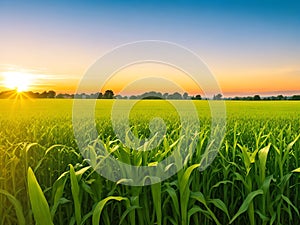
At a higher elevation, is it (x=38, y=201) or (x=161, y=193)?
(x=38, y=201)

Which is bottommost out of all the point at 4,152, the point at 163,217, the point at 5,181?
the point at 163,217

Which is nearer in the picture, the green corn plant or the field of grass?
the green corn plant

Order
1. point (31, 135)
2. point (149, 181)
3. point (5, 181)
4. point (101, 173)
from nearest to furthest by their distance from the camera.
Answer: point (149, 181)
point (101, 173)
point (5, 181)
point (31, 135)

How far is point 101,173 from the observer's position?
3031mm

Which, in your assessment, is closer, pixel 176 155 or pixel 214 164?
pixel 176 155

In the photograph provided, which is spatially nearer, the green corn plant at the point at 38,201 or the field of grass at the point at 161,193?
the green corn plant at the point at 38,201

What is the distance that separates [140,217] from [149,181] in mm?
292

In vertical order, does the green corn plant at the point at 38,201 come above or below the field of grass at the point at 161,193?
above

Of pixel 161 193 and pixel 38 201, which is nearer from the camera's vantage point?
pixel 38 201

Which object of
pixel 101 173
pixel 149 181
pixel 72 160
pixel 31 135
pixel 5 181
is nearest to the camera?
pixel 149 181

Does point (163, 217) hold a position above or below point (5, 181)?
below

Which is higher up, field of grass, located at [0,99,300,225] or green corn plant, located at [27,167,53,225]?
green corn plant, located at [27,167,53,225]

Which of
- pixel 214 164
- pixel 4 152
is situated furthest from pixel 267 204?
pixel 4 152

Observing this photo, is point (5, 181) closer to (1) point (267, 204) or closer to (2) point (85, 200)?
(2) point (85, 200)
